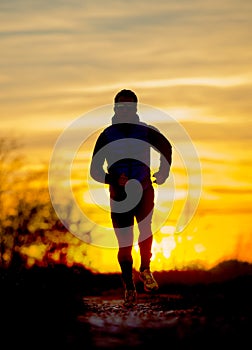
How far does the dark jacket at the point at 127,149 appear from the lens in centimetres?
1227

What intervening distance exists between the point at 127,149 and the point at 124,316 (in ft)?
7.82

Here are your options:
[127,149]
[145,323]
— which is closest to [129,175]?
[127,149]

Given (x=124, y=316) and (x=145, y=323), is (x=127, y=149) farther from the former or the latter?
(x=145, y=323)

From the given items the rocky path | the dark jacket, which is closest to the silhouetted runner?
Result: the dark jacket

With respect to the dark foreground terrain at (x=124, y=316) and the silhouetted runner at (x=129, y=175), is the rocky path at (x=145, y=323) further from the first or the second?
the silhouetted runner at (x=129, y=175)

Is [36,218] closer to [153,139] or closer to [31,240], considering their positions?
[31,240]

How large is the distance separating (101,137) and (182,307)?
2490 millimetres

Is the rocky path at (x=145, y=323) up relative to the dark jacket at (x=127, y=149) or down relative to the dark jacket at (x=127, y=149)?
down

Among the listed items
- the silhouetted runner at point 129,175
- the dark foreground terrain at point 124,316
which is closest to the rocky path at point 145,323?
the dark foreground terrain at point 124,316

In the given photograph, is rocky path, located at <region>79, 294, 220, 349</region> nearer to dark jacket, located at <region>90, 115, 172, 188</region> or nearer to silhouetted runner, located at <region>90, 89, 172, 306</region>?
silhouetted runner, located at <region>90, 89, 172, 306</region>

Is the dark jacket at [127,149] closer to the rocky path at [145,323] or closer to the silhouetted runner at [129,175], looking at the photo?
the silhouetted runner at [129,175]

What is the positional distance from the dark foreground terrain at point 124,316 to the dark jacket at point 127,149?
5.87 feet

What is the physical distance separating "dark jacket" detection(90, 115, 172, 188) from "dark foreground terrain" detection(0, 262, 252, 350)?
1.79 m

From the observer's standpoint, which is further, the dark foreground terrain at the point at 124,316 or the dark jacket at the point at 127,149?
the dark jacket at the point at 127,149
